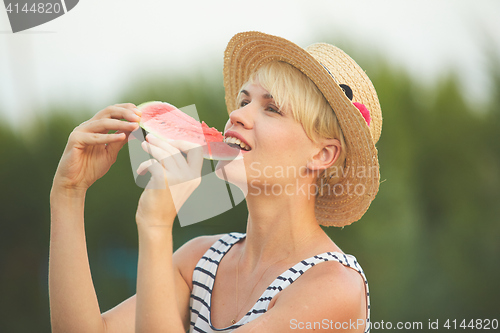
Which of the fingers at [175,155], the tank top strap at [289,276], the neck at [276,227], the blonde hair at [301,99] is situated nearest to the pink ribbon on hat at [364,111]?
the blonde hair at [301,99]

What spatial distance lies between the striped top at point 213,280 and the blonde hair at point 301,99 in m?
0.65

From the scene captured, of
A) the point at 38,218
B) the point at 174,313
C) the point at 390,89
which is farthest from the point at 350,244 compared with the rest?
the point at 38,218

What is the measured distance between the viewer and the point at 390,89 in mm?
4855

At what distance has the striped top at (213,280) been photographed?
2201 mm

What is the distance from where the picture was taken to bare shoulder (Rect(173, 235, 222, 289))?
2.66 metres

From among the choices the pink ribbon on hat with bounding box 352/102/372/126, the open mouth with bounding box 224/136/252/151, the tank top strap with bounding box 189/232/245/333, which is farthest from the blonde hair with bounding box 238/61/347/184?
the tank top strap with bounding box 189/232/245/333

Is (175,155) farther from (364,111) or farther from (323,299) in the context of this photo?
(364,111)

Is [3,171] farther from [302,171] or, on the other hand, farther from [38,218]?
[302,171]

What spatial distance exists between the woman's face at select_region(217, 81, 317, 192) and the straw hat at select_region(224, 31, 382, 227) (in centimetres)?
25

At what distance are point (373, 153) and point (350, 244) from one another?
2.20 m

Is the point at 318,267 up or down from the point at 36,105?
down

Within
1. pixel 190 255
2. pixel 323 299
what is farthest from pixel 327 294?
pixel 190 255

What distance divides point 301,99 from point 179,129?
0.71 metres

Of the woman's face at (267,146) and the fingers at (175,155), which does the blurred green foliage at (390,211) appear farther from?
the fingers at (175,155)
